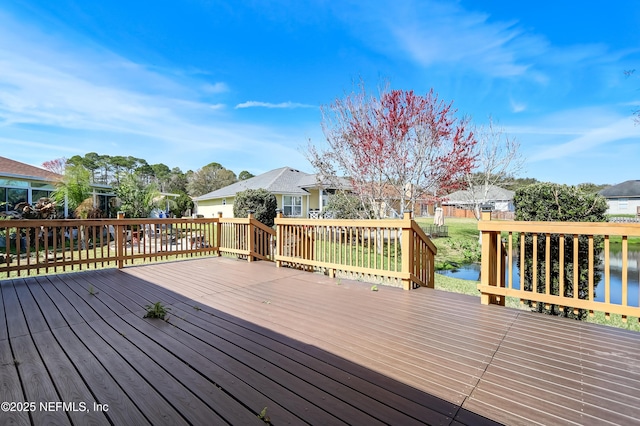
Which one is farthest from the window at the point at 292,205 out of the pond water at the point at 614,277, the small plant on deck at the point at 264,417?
the small plant on deck at the point at 264,417

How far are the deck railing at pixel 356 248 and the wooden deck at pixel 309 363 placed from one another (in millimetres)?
703

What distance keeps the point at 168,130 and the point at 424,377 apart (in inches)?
752

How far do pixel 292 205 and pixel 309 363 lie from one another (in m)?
17.4

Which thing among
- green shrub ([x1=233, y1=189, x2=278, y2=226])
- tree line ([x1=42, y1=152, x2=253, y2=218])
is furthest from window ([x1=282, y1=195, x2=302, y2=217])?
green shrub ([x1=233, y1=189, x2=278, y2=226])

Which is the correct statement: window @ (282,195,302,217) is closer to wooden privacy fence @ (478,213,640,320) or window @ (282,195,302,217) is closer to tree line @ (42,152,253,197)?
wooden privacy fence @ (478,213,640,320)

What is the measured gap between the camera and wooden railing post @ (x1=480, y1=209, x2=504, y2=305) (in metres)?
3.32

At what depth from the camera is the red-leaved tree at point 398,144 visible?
910 cm

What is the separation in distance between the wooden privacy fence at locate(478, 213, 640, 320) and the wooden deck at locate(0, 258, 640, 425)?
22 cm

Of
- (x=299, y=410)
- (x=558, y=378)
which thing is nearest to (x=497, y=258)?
(x=558, y=378)

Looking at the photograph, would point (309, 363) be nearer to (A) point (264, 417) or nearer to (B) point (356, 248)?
(A) point (264, 417)

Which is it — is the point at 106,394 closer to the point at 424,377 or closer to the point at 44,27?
the point at 424,377

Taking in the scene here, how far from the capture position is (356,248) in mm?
4539

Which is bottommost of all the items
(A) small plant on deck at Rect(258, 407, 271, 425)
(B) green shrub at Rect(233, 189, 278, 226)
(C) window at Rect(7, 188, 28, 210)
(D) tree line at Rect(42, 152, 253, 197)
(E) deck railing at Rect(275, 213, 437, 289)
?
(A) small plant on deck at Rect(258, 407, 271, 425)

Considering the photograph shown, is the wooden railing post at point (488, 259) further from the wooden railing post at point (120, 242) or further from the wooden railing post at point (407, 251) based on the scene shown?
the wooden railing post at point (120, 242)
